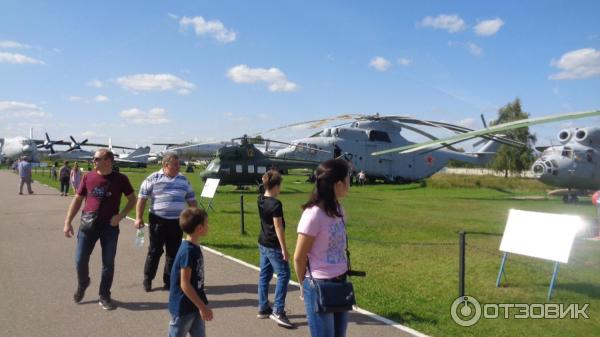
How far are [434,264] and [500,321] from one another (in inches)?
102

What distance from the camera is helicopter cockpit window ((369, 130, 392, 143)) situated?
1193 inches

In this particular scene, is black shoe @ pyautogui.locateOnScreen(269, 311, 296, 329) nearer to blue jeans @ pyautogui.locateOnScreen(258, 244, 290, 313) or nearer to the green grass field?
blue jeans @ pyautogui.locateOnScreen(258, 244, 290, 313)

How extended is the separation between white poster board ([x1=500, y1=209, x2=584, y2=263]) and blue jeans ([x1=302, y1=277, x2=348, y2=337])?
375 centimetres

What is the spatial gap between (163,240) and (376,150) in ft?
85.3

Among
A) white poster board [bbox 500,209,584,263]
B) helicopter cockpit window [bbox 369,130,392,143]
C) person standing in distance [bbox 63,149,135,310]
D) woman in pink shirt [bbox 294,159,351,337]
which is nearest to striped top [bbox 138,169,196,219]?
person standing in distance [bbox 63,149,135,310]

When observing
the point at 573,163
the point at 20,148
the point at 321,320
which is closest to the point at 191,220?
the point at 321,320

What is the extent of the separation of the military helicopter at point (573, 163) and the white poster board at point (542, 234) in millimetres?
13681

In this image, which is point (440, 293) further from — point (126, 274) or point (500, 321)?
point (126, 274)

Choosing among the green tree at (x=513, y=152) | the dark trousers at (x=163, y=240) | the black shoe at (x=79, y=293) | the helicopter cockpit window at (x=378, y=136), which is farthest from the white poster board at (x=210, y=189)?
the green tree at (x=513, y=152)

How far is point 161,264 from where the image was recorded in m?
7.40

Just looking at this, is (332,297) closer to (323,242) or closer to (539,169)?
(323,242)

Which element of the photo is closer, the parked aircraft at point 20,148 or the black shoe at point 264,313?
the black shoe at point 264,313

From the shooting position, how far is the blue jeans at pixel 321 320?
2.89 m

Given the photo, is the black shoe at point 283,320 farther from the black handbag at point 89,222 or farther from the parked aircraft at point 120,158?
the parked aircraft at point 120,158
